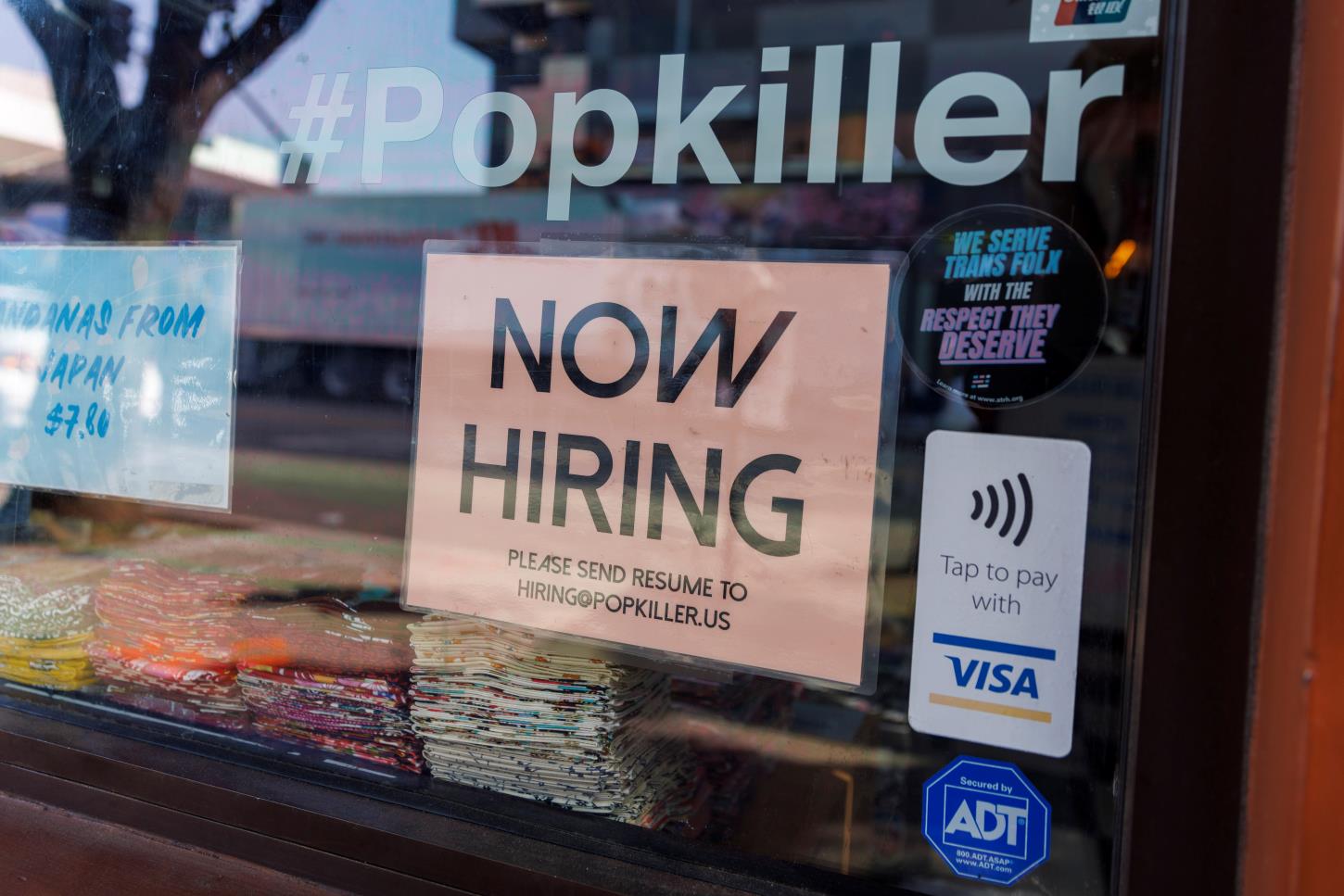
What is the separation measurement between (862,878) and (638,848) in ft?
1.17

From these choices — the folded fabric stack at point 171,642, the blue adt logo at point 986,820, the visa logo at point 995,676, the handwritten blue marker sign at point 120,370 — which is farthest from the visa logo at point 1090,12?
the folded fabric stack at point 171,642

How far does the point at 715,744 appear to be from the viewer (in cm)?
171

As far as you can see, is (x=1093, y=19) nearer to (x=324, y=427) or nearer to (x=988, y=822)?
(x=988, y=822)

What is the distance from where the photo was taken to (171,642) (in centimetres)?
192

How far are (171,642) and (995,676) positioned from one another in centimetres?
160

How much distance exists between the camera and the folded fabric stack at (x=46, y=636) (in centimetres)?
202

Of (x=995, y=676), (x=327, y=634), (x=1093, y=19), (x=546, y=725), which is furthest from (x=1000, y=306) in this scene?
(x=327, y=634)

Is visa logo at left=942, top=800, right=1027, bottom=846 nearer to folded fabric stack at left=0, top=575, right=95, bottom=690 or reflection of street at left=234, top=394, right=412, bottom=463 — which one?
reflection of street at left=234, top=394, right=412, bottom=463

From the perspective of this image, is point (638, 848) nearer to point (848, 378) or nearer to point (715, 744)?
point (715, 744)

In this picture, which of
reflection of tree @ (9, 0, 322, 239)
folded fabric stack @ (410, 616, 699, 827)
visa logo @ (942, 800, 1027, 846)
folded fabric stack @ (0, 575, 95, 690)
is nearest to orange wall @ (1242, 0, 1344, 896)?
visa logo @ (942, 800, 1027, 846)

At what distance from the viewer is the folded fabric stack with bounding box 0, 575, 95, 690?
2021 mm

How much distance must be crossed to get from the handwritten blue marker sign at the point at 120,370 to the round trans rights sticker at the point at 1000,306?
52.1 inches

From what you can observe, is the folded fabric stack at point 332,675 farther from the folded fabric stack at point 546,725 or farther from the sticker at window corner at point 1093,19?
the sticker at window corner at point 1093,19

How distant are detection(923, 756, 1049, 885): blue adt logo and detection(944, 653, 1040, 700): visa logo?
0.11 meters
